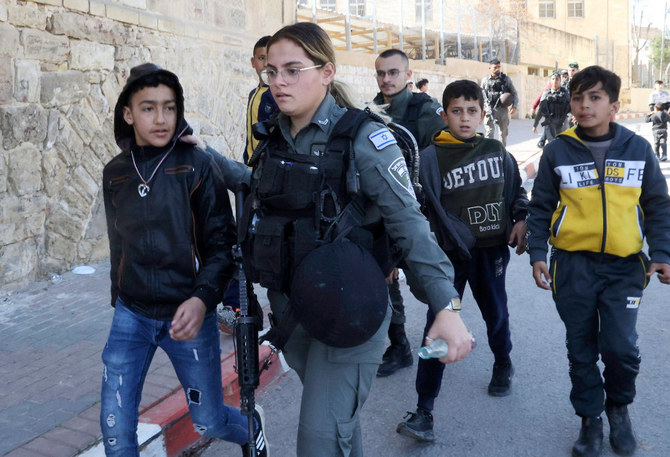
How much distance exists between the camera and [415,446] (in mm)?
3521

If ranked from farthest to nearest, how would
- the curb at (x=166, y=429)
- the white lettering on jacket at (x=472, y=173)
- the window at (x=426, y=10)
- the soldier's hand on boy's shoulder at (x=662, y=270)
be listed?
the window at (x=426, y=10)
the white lettering on jacket at (x=472, y=173)
the curb at (x=166, y=429)
the soldier's hand on boy's shoulder at (x=662, y=270)

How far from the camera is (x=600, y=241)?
10.5 feet

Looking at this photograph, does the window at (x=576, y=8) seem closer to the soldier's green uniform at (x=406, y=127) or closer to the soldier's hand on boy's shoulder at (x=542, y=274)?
the soldier's green uniform at (x=406, y=127)

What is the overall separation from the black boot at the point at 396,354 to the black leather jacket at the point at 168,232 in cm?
199

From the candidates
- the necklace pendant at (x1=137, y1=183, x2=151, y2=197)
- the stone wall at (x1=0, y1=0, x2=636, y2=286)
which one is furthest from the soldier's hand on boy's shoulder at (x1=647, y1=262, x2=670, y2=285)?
the stone wall at (x1=0, y1=0, x2=636, y2=286)

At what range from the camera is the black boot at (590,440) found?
331cm

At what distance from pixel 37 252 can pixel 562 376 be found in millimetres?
4456

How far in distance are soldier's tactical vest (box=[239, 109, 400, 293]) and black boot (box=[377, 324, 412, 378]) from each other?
2.23 meters

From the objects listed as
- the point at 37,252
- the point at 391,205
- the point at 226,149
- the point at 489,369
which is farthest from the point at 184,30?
the point at 391,205

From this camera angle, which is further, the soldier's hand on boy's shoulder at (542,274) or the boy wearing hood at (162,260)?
the soldier's hand on boy's shoulder at (542,274)

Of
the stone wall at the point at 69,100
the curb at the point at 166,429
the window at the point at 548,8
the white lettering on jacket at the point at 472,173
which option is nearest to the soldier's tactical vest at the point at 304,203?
the curb at the point at 166,429

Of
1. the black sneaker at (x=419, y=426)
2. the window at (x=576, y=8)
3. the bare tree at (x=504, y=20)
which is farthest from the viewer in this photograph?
the window at (x=576, y=8)

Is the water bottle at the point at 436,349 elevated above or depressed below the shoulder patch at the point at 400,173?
below

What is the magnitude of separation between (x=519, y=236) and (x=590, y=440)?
1.07m
